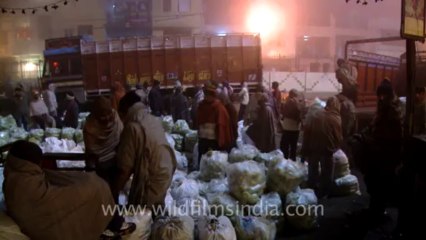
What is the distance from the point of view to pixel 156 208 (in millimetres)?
4078

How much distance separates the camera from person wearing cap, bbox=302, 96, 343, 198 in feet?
21.2

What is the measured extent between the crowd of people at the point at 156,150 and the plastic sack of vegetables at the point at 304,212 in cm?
84

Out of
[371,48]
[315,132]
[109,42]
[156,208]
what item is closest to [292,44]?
[371,48]

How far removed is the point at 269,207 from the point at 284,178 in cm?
54

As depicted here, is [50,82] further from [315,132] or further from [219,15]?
[219,15]

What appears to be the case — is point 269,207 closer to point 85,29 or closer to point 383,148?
point 383,148

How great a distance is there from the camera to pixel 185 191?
521 cm

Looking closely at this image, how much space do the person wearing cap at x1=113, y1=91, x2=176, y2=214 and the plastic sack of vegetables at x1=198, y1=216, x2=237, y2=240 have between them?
513 mm

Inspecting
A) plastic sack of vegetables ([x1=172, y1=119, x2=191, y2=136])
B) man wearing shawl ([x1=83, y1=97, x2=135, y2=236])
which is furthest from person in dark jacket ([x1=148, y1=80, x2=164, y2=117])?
man wearing shawl ([x1=83, y1=97, x2=135, y2=236])

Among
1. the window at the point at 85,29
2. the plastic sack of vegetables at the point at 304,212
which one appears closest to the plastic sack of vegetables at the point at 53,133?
the plastic sack of vegetables at the point at 304,212

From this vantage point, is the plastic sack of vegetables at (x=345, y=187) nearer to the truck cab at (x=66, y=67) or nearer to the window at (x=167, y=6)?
the truck cab at (x=66, y=67)

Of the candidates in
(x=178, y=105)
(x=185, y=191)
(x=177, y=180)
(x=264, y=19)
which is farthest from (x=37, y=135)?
(x=264, y=19)

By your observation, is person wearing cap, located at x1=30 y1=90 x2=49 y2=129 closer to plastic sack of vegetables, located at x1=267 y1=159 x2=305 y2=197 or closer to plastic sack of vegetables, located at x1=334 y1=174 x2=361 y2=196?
plastic sack of vegetables, located at x1=267 y1=159 x2=305 y2=197

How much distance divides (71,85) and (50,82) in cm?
94
